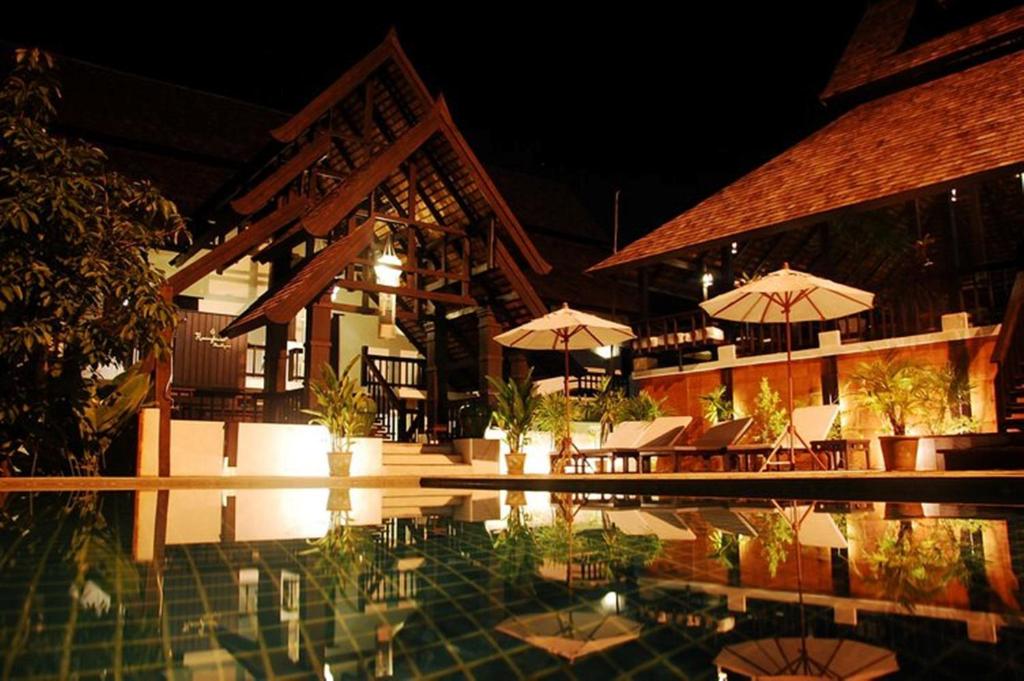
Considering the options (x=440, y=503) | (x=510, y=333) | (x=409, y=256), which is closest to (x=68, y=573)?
(x=440, y=503)

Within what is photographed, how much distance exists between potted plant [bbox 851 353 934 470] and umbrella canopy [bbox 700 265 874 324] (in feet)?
4.80

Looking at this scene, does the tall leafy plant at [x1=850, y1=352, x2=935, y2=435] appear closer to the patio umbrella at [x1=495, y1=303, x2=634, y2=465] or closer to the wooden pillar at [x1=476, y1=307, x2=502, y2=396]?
the patio umbrella at [x1=495, y1=303, x2=634, y2=465]

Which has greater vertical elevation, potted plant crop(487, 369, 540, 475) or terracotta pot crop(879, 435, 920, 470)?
potted plant crop(487, 369, 540, 475)

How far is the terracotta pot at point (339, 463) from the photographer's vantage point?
11.3 m

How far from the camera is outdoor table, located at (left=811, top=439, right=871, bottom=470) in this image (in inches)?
444

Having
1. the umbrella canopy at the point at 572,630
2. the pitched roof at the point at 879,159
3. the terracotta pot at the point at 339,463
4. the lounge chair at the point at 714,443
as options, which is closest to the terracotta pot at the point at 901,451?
the lounge chair at the point at 714,443

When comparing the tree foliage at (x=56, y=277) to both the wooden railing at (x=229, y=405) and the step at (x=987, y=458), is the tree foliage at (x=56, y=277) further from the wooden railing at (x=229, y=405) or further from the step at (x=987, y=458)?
the step at (x=987, y=458)

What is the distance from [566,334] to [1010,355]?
6.04 meters

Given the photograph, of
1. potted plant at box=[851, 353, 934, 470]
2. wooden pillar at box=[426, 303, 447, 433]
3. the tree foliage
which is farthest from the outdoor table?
the tree foliage

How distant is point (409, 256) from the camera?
13984 millimetres

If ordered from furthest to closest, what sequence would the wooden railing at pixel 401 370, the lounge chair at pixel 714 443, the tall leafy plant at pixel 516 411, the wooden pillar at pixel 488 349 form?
the wooden railing at pixel 401 370
the wooden pillar at pixel 488 349
the tall leafy plant at pixel 516 411
the lounge chair at pixel 714 443

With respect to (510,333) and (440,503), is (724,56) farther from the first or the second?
(440,503)

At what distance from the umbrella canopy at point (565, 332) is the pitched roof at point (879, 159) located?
9.86ft

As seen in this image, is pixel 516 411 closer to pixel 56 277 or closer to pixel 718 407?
pixel 718 407
